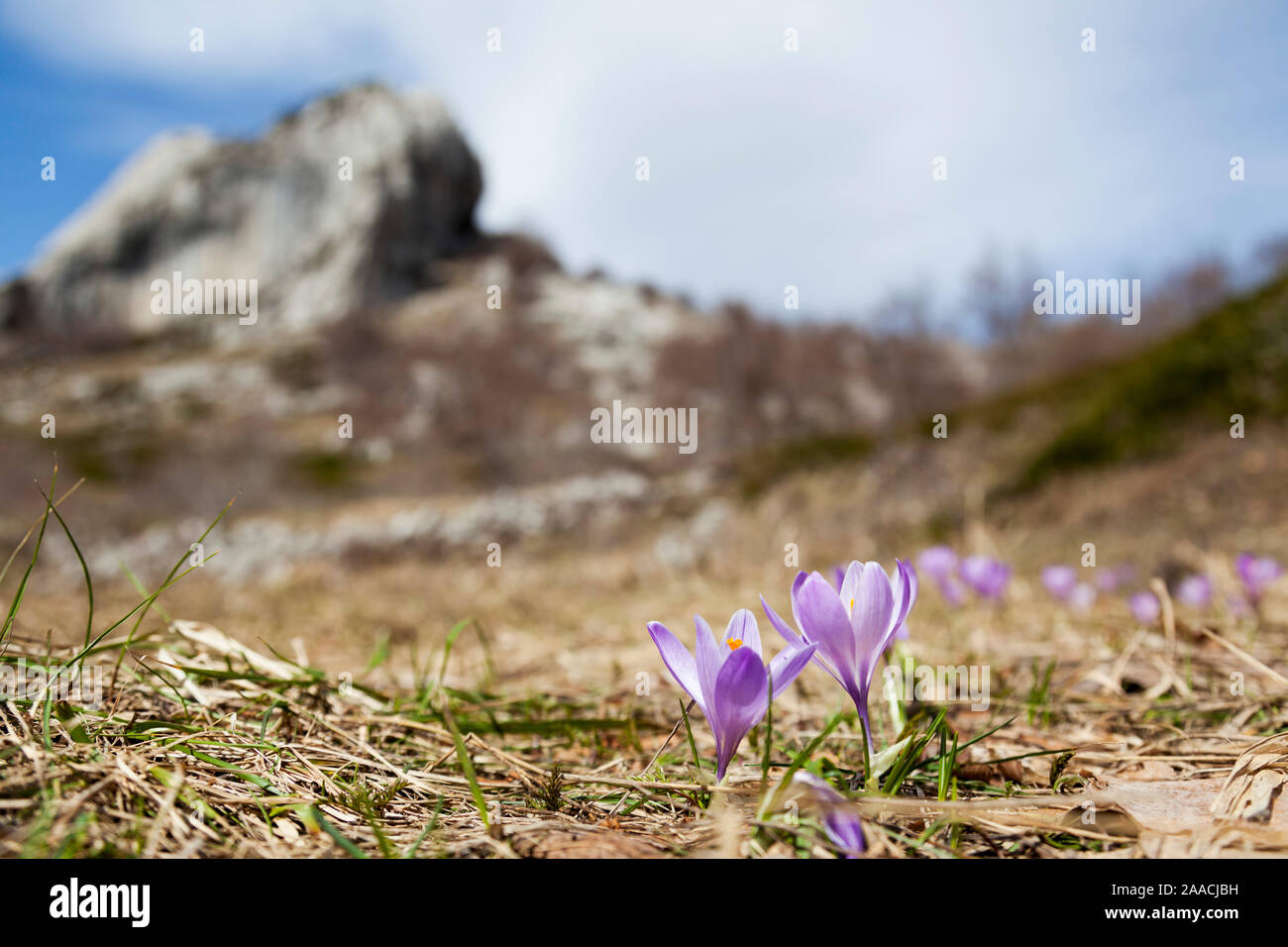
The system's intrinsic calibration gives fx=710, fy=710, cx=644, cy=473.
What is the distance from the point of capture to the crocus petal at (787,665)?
0.73 m

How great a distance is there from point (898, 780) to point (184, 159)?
234 ft

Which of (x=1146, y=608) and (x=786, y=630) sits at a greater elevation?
(x=786, y=630)

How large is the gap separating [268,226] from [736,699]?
63.1 meters

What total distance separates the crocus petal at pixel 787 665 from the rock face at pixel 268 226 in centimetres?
5443

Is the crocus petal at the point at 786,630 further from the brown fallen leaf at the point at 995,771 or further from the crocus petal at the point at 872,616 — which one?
the brown fallen leaf at the point at 995,771

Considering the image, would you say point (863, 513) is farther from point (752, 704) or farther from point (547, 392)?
point (547, 392)

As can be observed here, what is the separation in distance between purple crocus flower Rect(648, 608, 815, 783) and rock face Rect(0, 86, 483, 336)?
178 feet

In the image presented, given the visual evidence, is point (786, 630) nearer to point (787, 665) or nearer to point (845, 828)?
point (787, 665)

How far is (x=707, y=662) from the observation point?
0.78 meters

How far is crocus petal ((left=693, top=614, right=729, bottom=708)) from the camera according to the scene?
2.50 ft
